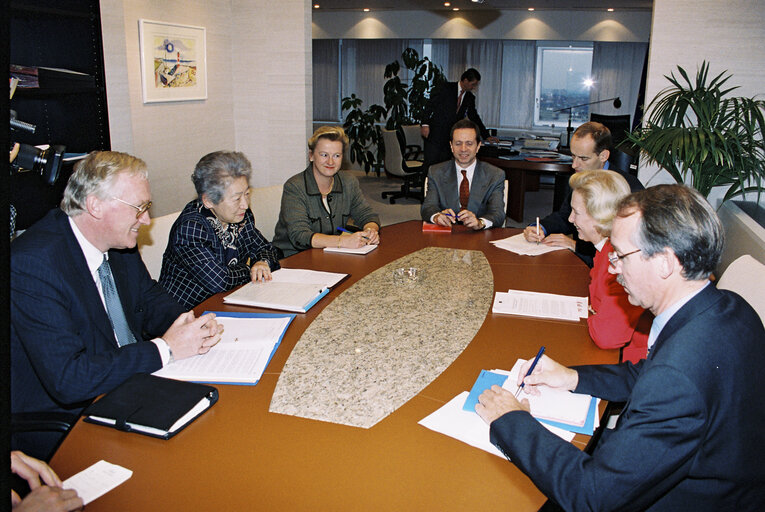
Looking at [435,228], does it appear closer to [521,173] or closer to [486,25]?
[521,173]

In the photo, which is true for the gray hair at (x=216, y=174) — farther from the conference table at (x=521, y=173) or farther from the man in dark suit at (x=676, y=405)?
the conference table at (x=521, y=173)

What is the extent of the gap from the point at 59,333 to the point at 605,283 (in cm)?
183

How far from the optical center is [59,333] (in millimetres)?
1817

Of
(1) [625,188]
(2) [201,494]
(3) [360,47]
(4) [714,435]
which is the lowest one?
(2) [201,494]

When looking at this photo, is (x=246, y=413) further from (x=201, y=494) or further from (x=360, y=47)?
(x=360, y=47)

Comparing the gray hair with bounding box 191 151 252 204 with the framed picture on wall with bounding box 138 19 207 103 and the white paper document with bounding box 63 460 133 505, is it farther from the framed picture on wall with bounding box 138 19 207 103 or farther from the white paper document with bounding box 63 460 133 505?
the framed picture on wall with bounding box 138 19 207 103

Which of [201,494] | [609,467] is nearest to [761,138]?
[609,467]

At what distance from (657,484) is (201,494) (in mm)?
965

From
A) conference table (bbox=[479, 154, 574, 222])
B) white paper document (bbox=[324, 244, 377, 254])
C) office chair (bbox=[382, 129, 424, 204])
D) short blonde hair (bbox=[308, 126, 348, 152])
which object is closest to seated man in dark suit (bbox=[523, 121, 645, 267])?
white paper document (bbox=[324, 244, 377, 254])

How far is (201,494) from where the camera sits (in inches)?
52.6

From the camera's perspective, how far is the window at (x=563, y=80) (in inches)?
458

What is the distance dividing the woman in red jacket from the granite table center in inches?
17.2

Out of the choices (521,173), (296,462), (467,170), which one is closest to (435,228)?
(467,170)

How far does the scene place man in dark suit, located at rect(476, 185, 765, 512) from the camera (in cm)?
130
